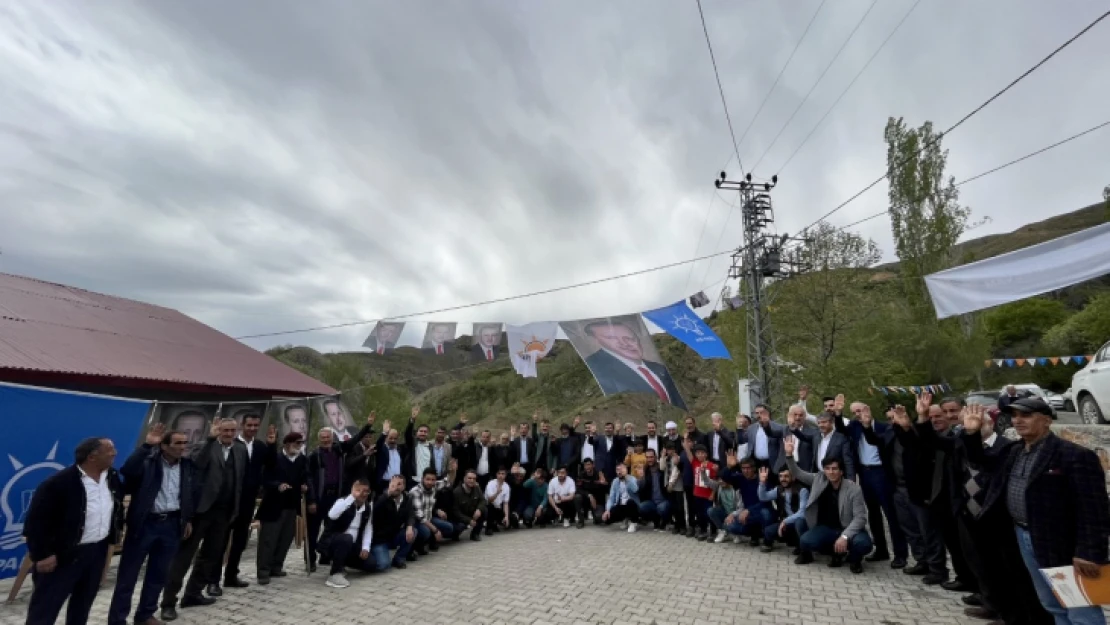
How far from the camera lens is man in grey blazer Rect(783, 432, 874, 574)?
18.6 feet

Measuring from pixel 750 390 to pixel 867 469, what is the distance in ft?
23.3

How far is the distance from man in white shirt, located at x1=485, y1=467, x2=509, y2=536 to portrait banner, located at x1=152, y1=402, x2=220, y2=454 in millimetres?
4371

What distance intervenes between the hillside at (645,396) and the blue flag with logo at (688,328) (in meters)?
4.10

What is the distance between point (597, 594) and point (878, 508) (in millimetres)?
3736

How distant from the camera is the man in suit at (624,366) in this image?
1079cm

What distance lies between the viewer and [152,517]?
14.3 ft

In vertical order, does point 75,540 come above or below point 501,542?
above

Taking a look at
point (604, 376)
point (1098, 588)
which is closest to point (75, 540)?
point (1098, 588)

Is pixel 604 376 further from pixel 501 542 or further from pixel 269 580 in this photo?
A: pixel 269 580

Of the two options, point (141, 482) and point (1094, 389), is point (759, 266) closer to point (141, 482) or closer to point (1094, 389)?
point (1094, 389)

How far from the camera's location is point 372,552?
6129 mm

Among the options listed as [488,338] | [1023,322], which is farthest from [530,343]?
[1023,322]

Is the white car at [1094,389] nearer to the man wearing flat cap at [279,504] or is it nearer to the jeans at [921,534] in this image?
the jeans at [921,534]

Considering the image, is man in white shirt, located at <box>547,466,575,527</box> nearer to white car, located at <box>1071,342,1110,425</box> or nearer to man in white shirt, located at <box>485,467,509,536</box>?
man in white shirt, located at <box>485,467,509,536</box>
